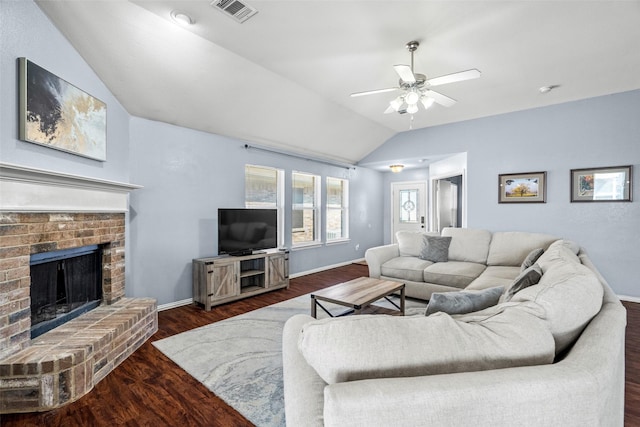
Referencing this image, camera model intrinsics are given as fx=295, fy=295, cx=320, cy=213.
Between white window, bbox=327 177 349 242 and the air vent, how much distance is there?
4018 mm

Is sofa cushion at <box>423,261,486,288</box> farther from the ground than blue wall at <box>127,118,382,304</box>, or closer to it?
closer to it

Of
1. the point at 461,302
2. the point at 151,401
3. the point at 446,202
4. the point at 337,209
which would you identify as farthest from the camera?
the point at 446,202

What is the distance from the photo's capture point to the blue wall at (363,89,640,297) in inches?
161

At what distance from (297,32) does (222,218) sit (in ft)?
7.98

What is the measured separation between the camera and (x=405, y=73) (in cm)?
261

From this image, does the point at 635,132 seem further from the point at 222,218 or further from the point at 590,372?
the point at 222,218

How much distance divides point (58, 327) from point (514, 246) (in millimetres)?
4955

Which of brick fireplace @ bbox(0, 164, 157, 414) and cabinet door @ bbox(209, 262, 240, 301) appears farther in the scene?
cabinet door @ bbox(209, 262, 240, 301)

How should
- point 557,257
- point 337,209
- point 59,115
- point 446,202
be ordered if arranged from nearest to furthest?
point 557,257
point 59,115
point 337,209
point 446,202

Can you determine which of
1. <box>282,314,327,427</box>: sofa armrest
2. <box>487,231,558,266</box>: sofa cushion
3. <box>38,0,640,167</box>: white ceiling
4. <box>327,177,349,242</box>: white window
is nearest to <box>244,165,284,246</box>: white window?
<box>38,0,640,167</box>: white ceiling

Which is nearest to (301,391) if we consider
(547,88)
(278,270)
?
(278,270)

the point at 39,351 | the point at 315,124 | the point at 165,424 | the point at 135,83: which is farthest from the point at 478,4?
the point at 39,351

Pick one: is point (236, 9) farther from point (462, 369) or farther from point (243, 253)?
point (243, 253)

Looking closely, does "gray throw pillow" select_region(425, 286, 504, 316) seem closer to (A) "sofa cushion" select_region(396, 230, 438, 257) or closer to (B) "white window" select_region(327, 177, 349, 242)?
(A) "sofa cushion" select_region(396, 230, 438, 257)
